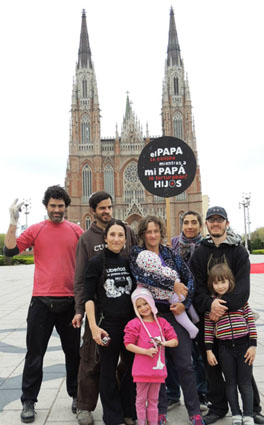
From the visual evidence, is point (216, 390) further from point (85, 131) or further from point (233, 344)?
point (85, 131)

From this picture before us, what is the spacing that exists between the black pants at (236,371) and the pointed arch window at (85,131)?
159 ft

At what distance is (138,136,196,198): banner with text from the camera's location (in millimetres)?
5191

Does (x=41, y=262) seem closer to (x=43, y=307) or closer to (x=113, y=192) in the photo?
(x=43, y=307)

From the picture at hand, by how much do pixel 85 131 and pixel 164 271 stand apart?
48934 millimetres

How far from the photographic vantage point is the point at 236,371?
10.8 ft

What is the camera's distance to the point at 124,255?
3.53 metres

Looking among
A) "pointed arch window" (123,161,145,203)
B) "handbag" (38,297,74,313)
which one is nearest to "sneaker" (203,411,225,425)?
"handbag" (38,297,74,313)

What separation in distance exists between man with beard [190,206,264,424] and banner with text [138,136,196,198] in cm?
174

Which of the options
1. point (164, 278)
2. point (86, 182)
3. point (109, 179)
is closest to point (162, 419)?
point (164, 278)

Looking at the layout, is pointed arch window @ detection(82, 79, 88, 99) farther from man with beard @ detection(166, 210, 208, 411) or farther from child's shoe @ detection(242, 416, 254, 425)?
child's shoe @ detection(242, 416, 254, 425)

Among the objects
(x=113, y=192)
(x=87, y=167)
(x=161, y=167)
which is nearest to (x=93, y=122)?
(x=87, y=167)

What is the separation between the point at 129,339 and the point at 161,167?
8.83 feet

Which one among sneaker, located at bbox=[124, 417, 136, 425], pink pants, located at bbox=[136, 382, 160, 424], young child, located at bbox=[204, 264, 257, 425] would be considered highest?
young child, located at bbox=[204, 264, 257, 425]

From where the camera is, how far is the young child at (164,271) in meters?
3.13
